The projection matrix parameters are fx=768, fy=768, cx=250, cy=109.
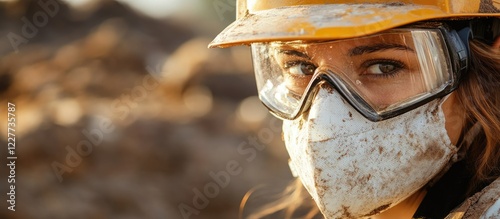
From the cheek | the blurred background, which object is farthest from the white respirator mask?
the blurred background

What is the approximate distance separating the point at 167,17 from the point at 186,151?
6.98 feet

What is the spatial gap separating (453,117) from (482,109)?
99 mm

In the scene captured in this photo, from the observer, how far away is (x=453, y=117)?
8.38 feet

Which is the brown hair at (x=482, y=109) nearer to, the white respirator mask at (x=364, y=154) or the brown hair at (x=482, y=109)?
the brown hair at (x=482, y=109)

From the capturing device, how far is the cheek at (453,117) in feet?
8.32

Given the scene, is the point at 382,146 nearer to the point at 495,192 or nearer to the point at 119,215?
the point at 495,192

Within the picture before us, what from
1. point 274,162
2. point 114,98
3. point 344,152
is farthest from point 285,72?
point 114,98

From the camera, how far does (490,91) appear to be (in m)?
2.59

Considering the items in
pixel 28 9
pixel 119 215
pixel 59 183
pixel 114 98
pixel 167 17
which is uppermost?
pixel 28 9

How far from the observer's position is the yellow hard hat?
2.33m

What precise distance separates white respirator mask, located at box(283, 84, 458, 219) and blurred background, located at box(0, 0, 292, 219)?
2.85 m

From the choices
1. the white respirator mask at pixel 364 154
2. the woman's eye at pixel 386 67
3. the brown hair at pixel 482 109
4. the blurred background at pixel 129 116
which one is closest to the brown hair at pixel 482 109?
the brown hair at pixel 482 109

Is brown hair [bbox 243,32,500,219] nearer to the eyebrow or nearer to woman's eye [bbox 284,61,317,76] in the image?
the eyebrow

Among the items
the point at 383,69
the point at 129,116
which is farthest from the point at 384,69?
the point at 129,116
